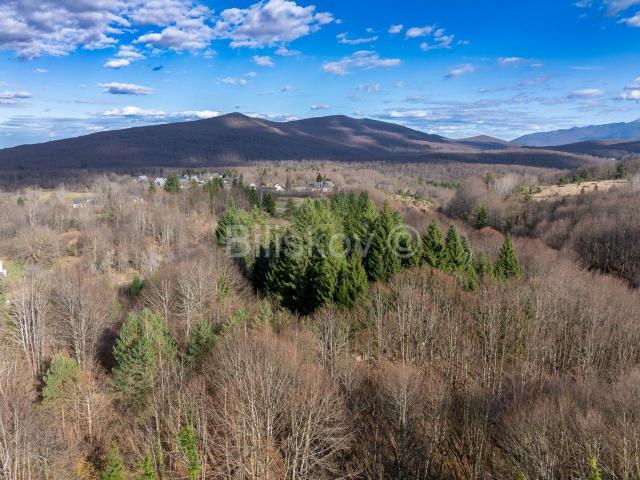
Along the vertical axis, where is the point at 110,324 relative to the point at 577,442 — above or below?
below

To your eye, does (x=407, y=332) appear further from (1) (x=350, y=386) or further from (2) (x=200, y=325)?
(2) (x=200, y=325)

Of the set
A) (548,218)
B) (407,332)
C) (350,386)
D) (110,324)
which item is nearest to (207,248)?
(110,324)

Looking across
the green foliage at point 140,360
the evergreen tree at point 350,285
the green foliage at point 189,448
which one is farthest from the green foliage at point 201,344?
the green foliage at point 189,448

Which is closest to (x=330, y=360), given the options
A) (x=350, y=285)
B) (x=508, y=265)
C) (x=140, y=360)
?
(x=350, y=285)

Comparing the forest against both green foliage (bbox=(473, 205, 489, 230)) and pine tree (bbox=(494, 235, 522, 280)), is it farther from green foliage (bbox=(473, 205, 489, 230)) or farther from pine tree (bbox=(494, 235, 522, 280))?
green foliage (bbox=(473, 205, 489, 230))

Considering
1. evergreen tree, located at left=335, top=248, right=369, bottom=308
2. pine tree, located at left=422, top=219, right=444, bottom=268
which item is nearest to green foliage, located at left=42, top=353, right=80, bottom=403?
evergreen tree, located at left=335, top=248, right=369, bottom=308

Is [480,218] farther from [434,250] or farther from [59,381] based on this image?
[59,381]
